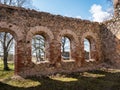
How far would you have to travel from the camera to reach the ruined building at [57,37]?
10141 millimetres

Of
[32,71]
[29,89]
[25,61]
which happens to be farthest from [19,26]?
[29,89]

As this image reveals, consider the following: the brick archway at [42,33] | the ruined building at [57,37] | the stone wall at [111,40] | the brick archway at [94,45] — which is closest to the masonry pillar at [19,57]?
the ruined building at [57,37]

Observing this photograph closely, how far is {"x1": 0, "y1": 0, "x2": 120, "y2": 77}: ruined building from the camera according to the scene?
10.1 metres

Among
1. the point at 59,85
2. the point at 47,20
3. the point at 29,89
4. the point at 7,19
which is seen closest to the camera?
the point at 29,89

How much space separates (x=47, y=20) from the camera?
1142 centimetres

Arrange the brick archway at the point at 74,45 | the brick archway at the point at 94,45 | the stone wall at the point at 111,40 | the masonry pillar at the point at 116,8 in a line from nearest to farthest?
the brick archway at the point at 74,45, the stone wall at the point at 111,40, the brick archway at the point at 94,45, the masonry pillar at the point at 116,8

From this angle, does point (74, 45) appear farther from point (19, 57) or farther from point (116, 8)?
point (116, 8)

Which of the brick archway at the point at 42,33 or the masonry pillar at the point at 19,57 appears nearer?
the masonry pillar at the point at 19,57

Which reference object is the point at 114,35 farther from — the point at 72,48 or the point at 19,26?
the point at 19,26

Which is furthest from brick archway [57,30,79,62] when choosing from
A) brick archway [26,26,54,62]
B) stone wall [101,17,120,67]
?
stone wall [101,17,120,67]

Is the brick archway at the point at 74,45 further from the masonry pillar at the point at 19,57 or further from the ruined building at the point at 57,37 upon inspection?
the masonry pillar at the point at 19,57

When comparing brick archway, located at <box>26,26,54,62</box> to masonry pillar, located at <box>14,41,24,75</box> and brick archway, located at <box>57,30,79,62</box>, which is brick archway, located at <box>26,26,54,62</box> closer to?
masonry pillar, located at <box>14,41,24,75</box>

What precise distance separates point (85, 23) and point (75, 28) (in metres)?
1.08

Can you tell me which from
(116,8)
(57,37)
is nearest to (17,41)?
(57,37)
